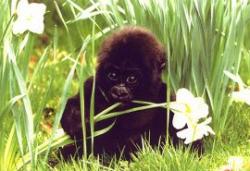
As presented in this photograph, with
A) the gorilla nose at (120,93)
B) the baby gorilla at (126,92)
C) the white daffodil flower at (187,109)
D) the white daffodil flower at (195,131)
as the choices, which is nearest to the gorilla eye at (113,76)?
the baby gorilla at (126,92)

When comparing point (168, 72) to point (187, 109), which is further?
point (168, 72)

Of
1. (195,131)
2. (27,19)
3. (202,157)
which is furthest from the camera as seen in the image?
(202,157)

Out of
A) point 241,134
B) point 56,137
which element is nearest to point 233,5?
point 241,134

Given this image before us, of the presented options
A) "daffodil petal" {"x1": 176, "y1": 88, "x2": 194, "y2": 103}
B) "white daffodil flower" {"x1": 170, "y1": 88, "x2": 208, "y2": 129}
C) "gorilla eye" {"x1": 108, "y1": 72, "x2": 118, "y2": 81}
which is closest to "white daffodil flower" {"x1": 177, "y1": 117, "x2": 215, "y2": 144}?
"white daffodil flower" {"x1": 170, "y1": 88, "x2": 208, "y2": 129}

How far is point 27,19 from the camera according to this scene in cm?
370

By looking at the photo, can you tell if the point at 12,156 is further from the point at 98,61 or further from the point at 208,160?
the point at 208,160

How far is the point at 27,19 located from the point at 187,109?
0.87 metres

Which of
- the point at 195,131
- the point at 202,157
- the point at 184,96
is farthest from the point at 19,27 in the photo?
the point at 202,157

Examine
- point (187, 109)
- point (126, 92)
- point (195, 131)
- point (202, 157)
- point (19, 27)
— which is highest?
point (19, 27)

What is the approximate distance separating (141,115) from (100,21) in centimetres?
173

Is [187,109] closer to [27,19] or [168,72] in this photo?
[168,72]

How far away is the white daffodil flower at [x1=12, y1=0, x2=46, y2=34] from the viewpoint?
368 centimetres

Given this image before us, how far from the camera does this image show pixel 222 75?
4.20m

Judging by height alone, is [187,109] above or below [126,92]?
below
